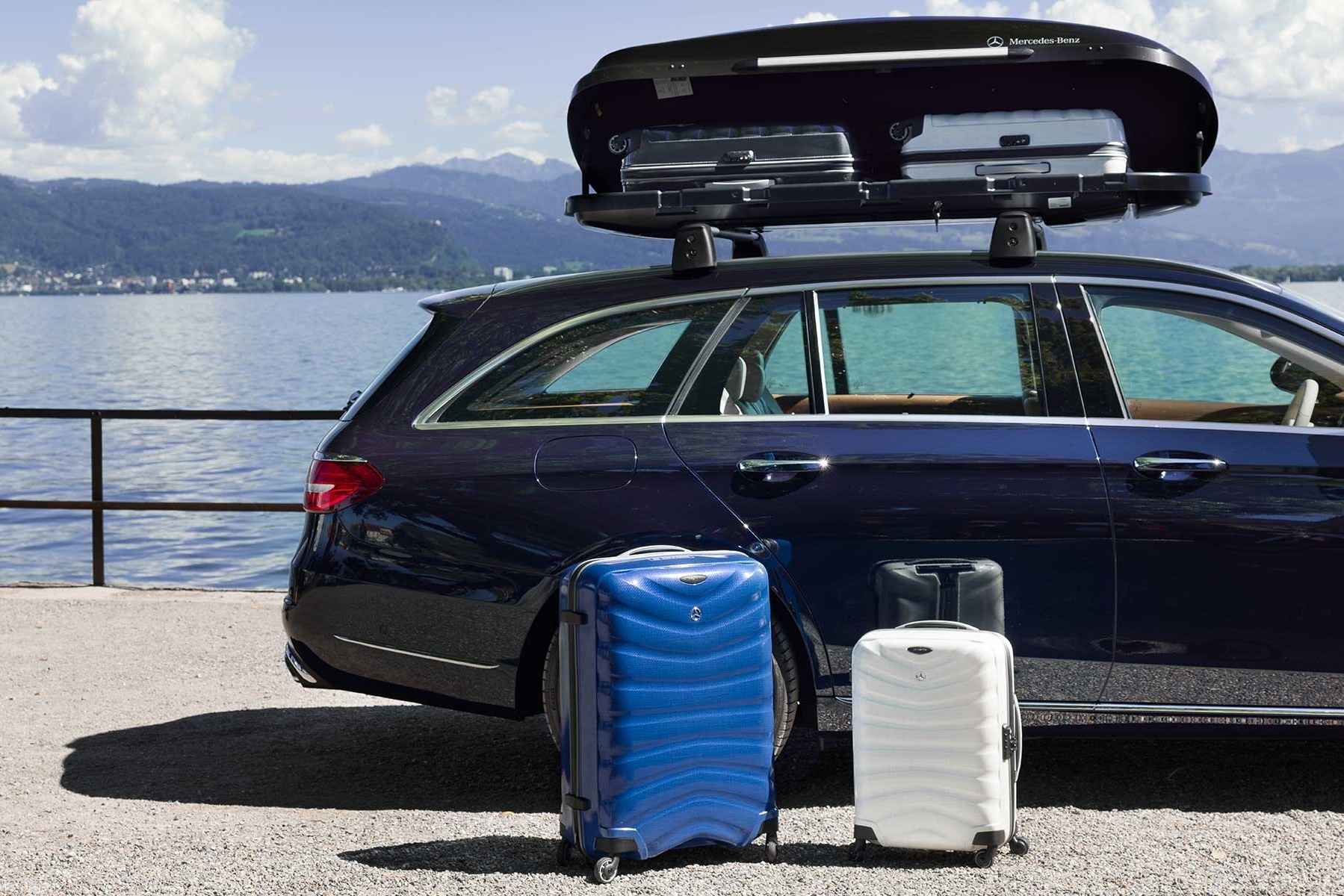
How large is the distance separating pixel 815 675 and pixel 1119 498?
3.19 feet

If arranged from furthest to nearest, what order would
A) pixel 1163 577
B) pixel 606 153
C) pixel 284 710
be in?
pixel 284 710
pixel 606 153
pixel 1163 577

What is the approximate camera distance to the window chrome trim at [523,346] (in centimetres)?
439

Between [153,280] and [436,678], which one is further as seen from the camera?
[153,280]

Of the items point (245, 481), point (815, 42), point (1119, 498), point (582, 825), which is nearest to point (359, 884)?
point (582, 825)

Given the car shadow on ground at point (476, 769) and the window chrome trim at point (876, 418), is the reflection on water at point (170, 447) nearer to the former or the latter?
the car shadow on ground at point (476, 769)

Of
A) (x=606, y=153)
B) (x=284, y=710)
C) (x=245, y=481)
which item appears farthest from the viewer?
(x=245, y=481)

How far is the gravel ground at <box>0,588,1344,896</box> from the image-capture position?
371cm

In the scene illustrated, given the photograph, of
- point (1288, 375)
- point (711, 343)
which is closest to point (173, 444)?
point (711, 343)

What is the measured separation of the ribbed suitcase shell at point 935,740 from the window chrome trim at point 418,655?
112 centimetres

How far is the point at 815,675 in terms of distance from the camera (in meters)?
4.22

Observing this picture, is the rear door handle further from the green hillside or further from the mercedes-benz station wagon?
the green hillside

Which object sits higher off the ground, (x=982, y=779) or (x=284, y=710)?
(x=982, y=779)

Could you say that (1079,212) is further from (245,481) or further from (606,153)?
(245,481)

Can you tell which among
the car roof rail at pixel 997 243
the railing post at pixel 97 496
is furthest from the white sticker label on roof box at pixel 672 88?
the railing post at pixel 97 496
